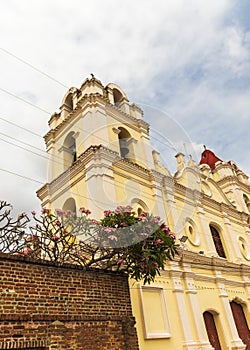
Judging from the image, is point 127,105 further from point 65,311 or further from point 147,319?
point 65,311

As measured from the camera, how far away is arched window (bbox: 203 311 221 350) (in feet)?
42.9

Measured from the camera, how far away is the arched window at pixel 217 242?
55.6 ft

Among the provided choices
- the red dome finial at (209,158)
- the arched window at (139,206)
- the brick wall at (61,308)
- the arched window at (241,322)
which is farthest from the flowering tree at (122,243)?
the red dome finial at (209,158)

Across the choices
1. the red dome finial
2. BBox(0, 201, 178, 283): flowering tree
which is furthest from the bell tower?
the red dome finial

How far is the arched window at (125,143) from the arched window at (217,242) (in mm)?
6207

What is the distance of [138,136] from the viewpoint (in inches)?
636

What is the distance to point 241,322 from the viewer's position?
15.2 m

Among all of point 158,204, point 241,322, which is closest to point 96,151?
point 158,204

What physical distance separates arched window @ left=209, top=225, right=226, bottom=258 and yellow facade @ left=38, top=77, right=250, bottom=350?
0.06 metres

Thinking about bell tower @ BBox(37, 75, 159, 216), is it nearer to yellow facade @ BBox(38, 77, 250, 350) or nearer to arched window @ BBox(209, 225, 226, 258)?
yellow facade @ BBox(38, 77, 250, 350)

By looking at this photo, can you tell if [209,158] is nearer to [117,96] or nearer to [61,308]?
[117,96]

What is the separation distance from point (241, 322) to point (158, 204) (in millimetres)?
6801

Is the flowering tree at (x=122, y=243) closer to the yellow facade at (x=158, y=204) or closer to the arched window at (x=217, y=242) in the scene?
the yellow facade at (x=158, y=204)

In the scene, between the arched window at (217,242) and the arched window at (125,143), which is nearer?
the arched window at (125,143)
